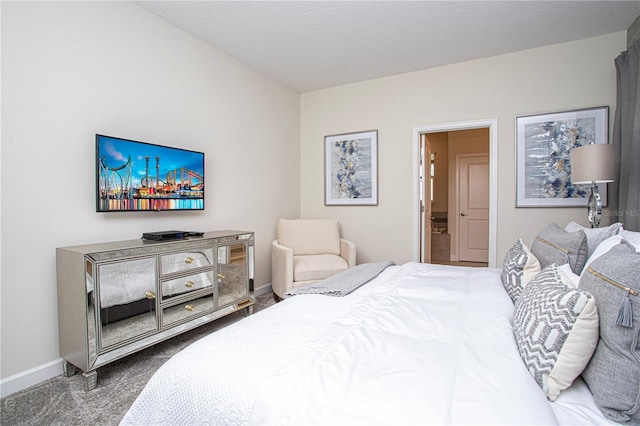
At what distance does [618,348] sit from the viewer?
2.75ft

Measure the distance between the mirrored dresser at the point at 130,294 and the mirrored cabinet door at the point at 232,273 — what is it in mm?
14

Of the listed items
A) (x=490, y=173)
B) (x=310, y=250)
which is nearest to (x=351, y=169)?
(x=310, y=250)

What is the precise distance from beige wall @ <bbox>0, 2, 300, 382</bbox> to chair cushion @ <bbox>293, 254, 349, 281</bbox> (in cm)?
96

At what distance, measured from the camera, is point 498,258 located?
11.5ft

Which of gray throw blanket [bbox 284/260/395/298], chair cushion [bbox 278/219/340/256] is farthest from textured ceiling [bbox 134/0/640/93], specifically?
gray throw blanket [bbox 284/260/395/298]

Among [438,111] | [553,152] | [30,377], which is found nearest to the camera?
[30,377]

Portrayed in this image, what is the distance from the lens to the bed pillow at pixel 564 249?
149cm

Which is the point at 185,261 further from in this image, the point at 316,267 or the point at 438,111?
the point at 438,111

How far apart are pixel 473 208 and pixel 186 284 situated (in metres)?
5.22

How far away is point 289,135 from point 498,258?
9.94 feet

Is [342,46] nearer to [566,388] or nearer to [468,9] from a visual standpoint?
[468,9]

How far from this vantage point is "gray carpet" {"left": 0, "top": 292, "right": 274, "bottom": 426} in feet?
5.43

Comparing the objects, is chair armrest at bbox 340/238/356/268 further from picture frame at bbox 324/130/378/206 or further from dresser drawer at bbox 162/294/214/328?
dresser drawer at bbox 162/294/214/328

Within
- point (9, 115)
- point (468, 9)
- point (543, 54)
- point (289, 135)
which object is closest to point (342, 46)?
point (468, 9)
